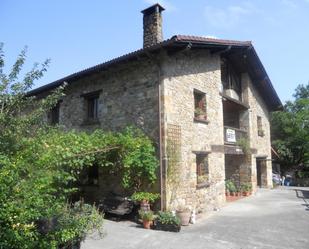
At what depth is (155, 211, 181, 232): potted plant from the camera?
8.88 metres

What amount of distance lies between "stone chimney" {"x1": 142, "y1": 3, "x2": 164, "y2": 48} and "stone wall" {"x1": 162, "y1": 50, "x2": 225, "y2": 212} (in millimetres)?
1522

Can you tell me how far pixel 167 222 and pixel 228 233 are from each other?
171 cm

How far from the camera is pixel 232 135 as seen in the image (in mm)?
15117

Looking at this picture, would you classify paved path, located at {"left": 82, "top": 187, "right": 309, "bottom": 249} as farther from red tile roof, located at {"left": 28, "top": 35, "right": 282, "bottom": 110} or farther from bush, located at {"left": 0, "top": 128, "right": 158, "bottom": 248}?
red tile roof, located at {"left": 28, "top": 35, "right": 282, "bottom": 110}

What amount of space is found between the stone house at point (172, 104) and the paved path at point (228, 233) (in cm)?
127

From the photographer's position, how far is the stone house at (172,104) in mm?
10391

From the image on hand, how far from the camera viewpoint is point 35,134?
309 inches

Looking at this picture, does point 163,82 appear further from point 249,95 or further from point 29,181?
point 249,95

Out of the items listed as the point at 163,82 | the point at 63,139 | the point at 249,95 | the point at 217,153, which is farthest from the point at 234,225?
the point at 249,95

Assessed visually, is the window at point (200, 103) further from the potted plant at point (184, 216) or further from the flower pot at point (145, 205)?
the flower pot at point (145, 205)

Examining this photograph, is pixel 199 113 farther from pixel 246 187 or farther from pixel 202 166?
pixel 246 187

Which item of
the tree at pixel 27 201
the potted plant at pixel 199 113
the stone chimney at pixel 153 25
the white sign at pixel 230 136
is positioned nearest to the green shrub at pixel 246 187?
the white sign at pixel 230 136

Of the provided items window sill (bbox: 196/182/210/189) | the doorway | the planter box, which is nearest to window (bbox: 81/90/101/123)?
window sill (bbox: 196/182/210/189)

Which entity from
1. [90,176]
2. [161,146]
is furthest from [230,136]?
[90,176]
